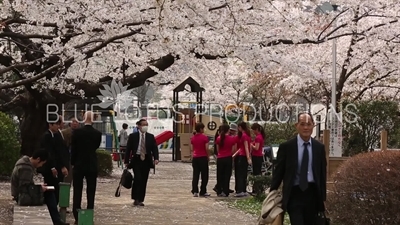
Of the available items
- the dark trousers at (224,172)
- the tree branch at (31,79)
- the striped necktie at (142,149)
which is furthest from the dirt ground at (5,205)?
the dark trousers at (224,172)

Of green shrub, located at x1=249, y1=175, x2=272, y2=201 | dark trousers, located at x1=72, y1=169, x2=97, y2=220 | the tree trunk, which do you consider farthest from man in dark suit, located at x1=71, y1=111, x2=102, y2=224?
the tree trunk

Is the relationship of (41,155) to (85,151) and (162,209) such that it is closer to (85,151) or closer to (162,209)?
(85,151)

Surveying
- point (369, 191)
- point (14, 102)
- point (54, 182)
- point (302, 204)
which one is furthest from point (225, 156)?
point (302, 204)

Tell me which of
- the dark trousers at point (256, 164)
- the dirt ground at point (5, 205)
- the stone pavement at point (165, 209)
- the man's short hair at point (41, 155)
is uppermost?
the man's short hair at point (41, 155)

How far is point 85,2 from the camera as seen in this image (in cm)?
1217

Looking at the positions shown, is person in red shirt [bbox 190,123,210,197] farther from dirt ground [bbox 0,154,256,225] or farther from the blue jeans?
the blue jeans

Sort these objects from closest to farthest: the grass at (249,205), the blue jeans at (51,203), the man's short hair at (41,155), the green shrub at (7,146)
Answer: the man's short hair at (41,155)
the blue jeans at (51,203)
the grass at (249,205)
the green shrub at (7,146)

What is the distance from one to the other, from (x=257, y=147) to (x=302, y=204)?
31.6 feet

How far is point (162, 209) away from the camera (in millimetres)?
14078

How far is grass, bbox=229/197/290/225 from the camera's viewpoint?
14133 mm

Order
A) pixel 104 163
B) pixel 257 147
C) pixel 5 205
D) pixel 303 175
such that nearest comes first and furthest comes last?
pixel 303 175
pixel 5 205
pixel 257 147
pixel 104 163

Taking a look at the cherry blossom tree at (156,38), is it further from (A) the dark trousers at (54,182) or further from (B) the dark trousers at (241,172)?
(B) the dark trousers at (241,172)

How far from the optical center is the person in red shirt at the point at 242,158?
16797 millimetres

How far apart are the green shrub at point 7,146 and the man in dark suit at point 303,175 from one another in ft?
41.3
